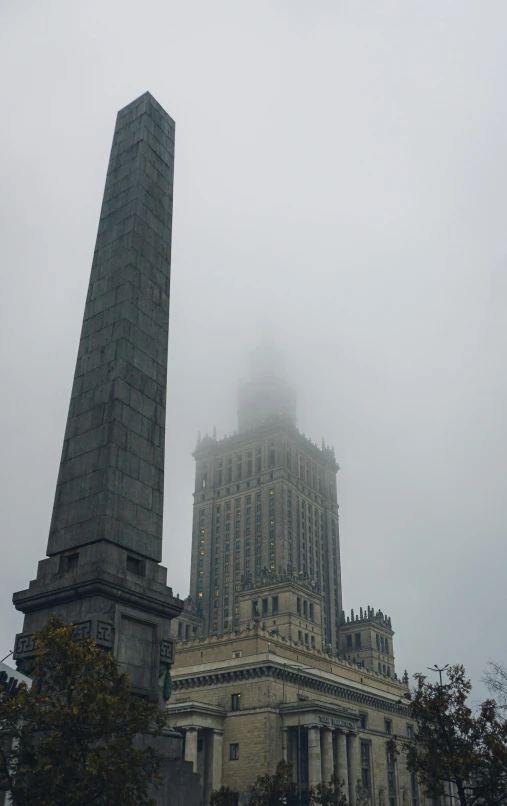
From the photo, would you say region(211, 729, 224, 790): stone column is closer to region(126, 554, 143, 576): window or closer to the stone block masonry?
the stone block masonry

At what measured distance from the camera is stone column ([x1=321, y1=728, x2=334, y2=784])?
252ft

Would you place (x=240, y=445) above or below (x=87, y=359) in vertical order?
above

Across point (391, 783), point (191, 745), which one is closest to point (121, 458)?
point (191, 745)

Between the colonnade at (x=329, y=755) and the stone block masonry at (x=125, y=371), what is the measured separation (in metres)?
58.8

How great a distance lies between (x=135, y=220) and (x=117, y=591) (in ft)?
54.1

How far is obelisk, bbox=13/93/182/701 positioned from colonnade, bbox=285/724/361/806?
189ft

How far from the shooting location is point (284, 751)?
77375mm

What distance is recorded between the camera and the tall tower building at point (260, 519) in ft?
493

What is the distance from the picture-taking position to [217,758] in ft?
252

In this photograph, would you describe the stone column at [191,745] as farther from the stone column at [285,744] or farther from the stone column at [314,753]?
the stone column at [314,753]

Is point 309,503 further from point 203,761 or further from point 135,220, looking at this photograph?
point 135,220

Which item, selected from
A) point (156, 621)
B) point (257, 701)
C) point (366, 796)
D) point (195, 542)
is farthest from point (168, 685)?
point (195, 542)

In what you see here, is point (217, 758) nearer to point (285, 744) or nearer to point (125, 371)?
point (285, 744)

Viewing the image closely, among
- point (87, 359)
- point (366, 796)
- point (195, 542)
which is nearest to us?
point (87, 359)
